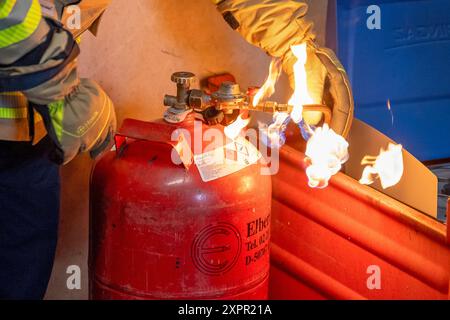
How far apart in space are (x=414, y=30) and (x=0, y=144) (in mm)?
1516

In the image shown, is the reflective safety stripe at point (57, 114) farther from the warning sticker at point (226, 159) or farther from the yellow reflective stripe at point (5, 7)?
the warning sticker at point (226, 159)

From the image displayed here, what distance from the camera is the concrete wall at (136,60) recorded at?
7.24ft

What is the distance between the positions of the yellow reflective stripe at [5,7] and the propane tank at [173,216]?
46cm

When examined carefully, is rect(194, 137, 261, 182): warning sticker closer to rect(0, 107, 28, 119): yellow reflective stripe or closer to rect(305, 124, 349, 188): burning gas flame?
rect(305, 124, 349, 188): burning gas flame

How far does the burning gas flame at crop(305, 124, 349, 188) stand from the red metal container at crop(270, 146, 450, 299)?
34 mm

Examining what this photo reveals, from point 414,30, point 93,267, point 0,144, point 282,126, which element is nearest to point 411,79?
point 414,30

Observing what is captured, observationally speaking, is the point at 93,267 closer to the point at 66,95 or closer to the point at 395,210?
the point at 66,95

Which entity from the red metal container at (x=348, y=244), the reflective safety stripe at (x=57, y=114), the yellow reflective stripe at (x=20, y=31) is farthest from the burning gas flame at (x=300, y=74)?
the yellow reflective stripe at (x=20, y=31)

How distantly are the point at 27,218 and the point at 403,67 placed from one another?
143 cm

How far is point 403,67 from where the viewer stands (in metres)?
2.68

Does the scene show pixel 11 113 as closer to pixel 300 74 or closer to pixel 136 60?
pixel 136 60

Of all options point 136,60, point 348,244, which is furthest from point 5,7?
point 348,244

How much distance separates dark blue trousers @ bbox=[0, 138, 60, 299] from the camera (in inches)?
70.4

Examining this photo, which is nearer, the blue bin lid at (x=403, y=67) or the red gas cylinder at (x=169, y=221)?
the red gas cylinder at (x=169, y=221)
